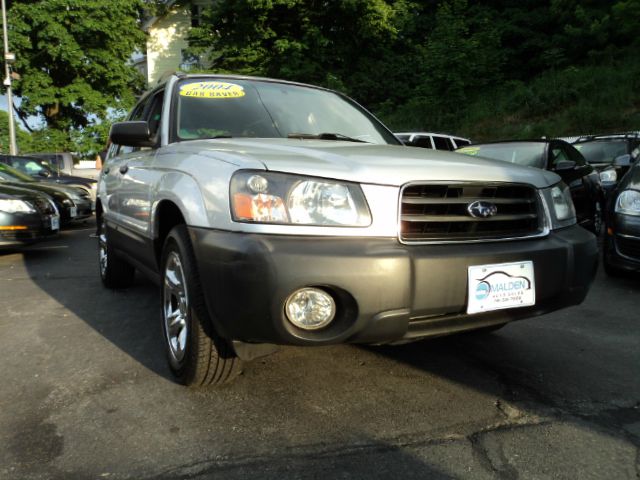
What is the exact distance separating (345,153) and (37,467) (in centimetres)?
177

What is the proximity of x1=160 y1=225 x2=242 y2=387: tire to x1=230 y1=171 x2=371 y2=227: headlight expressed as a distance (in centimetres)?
47

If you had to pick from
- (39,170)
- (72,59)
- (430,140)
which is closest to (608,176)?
(430,140)

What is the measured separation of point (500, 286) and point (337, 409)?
2.94ft

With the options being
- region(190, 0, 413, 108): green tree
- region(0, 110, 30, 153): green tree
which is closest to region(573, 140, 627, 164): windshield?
region(190, 0, 413, 108): green tree

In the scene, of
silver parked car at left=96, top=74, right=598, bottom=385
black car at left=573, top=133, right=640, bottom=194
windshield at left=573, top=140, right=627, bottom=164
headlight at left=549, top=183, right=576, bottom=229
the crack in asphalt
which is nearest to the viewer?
the crack in asphalt

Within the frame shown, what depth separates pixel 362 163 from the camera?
236cm

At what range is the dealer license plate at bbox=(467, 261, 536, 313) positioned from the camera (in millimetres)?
2293

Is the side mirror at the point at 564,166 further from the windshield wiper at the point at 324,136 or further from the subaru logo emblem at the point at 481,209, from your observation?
the subaru logo emblem at the point at 481,209

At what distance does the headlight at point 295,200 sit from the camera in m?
2.19

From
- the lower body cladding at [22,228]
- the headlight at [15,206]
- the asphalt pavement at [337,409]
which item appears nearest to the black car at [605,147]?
the asphalt pavement at [337,409]

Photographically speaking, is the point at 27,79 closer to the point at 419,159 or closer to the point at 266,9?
the point at 266,9

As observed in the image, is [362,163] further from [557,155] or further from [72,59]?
[72,59]

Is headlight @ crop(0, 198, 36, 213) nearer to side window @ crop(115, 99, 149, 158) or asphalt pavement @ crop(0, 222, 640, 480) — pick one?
side window @ crop(115, 99, 149, 158)

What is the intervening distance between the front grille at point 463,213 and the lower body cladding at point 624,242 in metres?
2.56
